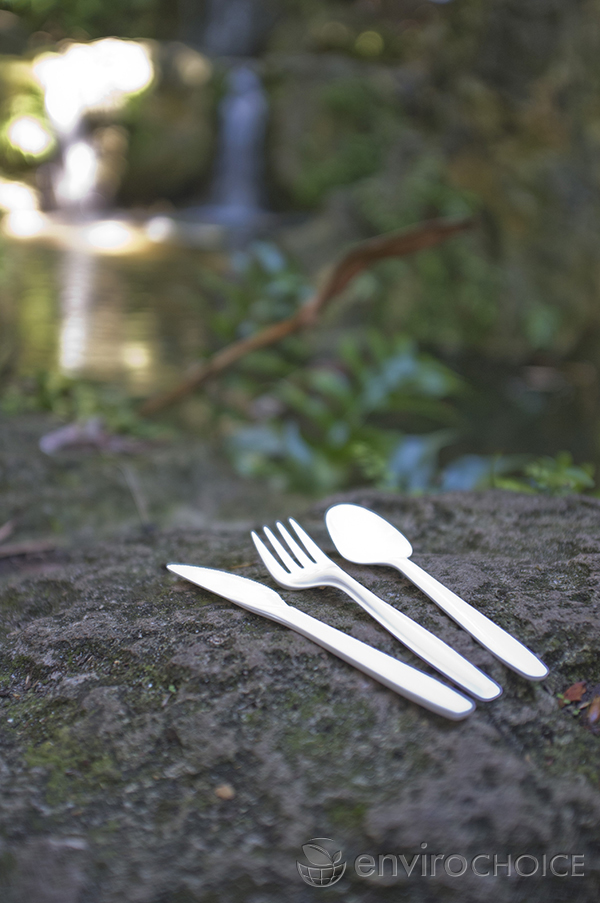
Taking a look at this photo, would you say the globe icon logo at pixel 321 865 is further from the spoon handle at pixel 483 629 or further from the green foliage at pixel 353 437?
the green foliage at pixel 353 437

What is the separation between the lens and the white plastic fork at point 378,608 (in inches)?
30.4

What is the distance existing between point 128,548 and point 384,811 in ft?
2.85

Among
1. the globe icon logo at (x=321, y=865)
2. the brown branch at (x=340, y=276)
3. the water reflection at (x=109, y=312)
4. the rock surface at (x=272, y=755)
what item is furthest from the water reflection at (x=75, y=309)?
the globe icon logo at (x=321, y=865)

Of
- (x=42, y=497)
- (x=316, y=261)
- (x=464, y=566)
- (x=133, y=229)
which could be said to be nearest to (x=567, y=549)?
(x=464, y=566)

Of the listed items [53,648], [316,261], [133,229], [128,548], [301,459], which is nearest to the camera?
[53,648]

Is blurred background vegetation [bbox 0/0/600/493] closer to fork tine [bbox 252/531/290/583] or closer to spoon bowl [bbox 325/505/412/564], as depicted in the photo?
spoon bowl [bbox 325/505/412/564]

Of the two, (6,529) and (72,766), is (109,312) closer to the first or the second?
(6,529)

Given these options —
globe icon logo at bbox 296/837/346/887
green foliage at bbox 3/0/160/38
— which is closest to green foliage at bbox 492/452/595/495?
globe icon logo at bbox 296/837/346/887

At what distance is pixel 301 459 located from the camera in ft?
8.51

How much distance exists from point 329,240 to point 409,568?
6.39 m

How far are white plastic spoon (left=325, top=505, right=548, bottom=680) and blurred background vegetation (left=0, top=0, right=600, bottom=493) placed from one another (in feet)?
2.24

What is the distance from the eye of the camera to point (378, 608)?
88cm

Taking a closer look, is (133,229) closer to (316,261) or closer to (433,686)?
(316,261)

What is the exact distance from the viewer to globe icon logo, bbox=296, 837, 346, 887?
616mm
